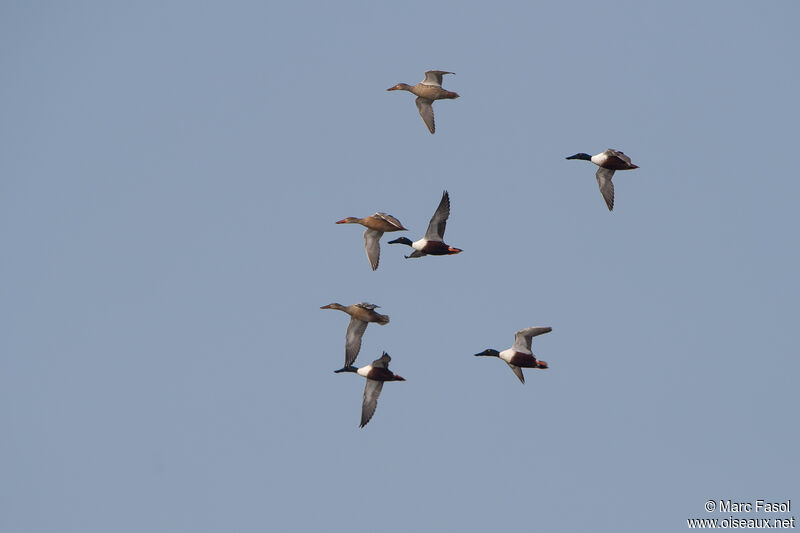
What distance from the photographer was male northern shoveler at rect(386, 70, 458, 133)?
27781 millimetres

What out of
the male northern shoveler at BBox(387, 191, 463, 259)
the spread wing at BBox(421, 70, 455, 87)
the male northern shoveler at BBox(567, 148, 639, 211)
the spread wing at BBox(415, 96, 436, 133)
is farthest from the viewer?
the spread wing at BBox(415, 96, 436, 133)

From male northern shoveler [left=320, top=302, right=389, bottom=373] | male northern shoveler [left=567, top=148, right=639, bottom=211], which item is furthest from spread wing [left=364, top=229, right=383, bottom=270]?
male northern shoveler [left=567, top=148, right=639, bottom=211]

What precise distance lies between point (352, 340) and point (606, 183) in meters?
8.34

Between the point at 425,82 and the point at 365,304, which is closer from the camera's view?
the point at 365,304

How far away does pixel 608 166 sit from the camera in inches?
1045

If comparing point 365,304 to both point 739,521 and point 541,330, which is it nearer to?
point 541,330

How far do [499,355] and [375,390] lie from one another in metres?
3.48

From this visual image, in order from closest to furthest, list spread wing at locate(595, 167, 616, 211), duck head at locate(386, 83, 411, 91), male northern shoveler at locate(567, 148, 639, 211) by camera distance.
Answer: male northern shoveler at locate(567, 148, 639, 211), spread wing at locate(595, 167, 616, 211), duck head at locate(386, 83, 411, 91)

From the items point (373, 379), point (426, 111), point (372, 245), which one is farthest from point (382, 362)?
point (426, 111)

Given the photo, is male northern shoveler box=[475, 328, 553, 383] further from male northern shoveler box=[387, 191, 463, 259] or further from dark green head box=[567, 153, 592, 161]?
dark green head box=[567, 153, 592, 161]

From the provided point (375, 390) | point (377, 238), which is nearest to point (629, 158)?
point (377, 238)

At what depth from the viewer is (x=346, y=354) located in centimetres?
2555

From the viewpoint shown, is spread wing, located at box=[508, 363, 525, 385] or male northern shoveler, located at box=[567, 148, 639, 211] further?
male northern shoveler, located at box=[567, 148, 639, 211]

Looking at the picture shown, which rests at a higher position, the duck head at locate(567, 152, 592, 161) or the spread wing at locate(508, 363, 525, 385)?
the duck head at locate(567, 152, 592, 161)
